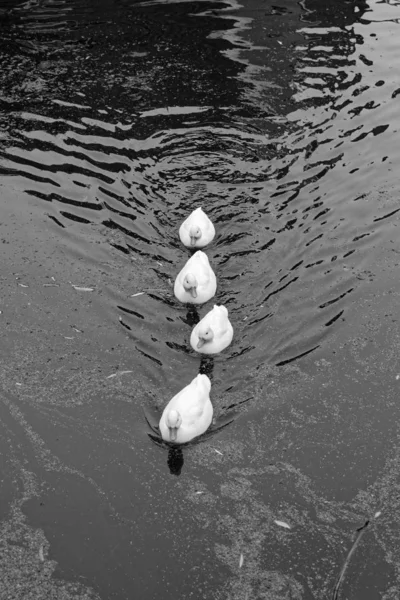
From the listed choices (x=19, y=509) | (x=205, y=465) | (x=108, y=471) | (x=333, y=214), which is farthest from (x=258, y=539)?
(x=333, y=214)

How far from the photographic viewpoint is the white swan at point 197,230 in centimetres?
883

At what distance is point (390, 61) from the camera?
12.9 metres

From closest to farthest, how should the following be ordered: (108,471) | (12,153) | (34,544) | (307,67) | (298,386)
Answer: (34,544) → (108,471) → (298,386) → (12,153) → (307,67)

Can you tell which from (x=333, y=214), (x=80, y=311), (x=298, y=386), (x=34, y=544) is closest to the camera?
(x=34, y=544)

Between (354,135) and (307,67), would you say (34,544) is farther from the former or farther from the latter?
(307,67)

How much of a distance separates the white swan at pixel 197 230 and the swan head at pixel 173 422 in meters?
2.71

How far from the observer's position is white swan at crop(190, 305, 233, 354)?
7.45m

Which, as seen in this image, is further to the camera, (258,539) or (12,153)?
(12,153)

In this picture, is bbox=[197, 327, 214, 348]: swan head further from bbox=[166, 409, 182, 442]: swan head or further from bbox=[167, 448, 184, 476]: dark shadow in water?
bbox=[167, 448, 184, 476]: dark shadow in water

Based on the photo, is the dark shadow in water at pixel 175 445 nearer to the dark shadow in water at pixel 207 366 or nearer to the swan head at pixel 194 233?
the dark shadow in water at pixel 207 366

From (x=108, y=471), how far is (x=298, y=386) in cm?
188

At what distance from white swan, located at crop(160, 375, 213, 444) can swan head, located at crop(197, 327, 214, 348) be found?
643mm

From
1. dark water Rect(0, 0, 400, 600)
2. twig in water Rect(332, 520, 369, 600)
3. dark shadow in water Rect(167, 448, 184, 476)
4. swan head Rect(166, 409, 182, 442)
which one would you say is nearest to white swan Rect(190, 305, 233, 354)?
dark water Rect(0, 0, 400, 600)

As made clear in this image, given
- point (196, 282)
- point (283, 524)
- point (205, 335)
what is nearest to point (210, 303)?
point (196, 282)
